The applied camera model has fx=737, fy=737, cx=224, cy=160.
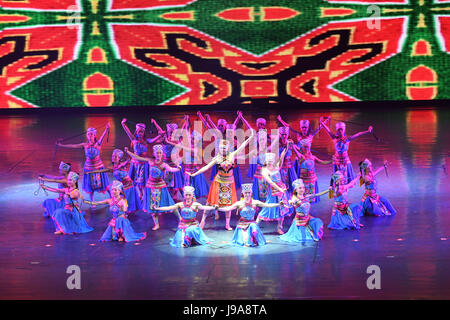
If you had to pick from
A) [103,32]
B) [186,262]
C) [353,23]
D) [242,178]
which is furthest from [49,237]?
[353,23]

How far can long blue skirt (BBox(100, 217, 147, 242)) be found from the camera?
26.6ft

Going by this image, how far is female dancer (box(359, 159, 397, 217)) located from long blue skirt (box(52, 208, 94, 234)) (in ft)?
11.0

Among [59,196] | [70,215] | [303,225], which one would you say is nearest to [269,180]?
[303,225]

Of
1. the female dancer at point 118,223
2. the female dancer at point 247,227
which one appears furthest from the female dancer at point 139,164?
the female dancer at point 247,227

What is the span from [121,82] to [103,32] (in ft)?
3.77

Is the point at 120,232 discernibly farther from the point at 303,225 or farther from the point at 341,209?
the point at 341,209

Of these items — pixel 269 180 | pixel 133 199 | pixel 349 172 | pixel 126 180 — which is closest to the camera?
pixel 269 180

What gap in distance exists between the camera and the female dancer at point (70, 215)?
27.7 feet

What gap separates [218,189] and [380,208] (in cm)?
200

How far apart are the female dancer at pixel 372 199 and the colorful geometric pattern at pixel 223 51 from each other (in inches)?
283

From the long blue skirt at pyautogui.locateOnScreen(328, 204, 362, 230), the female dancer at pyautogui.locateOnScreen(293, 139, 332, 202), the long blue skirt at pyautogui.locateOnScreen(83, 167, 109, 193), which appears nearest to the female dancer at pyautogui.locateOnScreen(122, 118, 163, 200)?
the long blue skirt at pyautogui.locateOnScreen(83, 167, 109, 193)

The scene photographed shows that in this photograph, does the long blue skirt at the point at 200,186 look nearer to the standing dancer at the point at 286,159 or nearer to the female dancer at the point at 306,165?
the standing dancer at the point at 286,159

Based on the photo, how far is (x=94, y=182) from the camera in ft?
32.7
